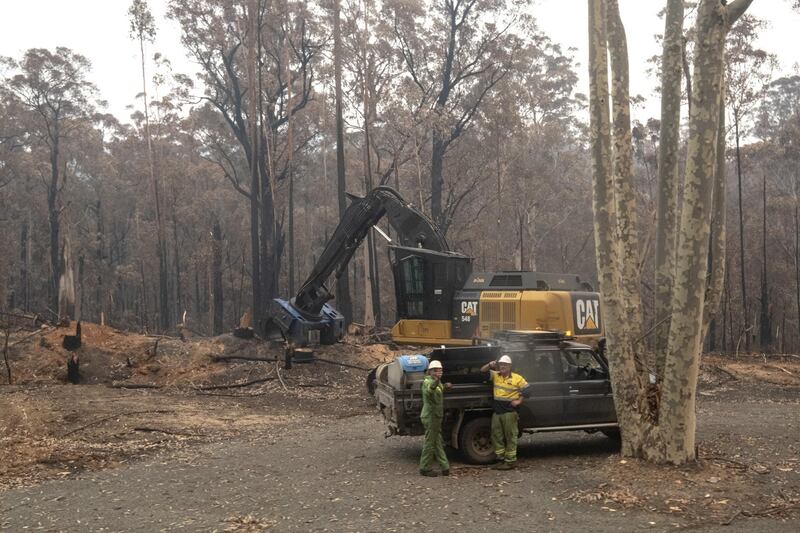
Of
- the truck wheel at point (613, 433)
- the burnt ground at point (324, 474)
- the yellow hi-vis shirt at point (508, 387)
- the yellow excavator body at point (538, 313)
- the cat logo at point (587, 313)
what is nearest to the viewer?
the burnt ground at point (324, 474)

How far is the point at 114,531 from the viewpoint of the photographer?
7547 millimetres

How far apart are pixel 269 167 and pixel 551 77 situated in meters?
A: 25.3

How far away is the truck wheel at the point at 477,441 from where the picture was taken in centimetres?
1020

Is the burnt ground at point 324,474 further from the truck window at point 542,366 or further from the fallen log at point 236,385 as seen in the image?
the truck window at point 542,366

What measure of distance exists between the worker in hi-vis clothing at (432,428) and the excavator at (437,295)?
607 centimetres

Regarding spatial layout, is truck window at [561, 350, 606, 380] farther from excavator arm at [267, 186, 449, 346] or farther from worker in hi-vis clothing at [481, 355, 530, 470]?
excavator arm at [267, 186, 449, 346]

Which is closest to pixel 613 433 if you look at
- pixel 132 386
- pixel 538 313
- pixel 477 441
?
pixel 477 441

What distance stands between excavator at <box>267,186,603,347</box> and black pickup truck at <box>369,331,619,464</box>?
14.2 feet

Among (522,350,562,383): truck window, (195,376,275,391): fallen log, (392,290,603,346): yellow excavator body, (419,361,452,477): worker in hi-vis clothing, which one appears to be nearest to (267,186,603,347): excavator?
(392,290,603,346): yellow excavator body

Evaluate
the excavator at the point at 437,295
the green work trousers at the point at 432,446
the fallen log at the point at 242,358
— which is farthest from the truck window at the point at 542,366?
the fallen log at the point at 242,358

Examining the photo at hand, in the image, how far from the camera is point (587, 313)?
51.3 feet

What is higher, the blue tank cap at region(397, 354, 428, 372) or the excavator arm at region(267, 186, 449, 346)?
the excavator arm at region(267, 186, 449, 346)

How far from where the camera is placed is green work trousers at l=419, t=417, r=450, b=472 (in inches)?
377

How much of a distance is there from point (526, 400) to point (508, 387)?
0.75 metres
